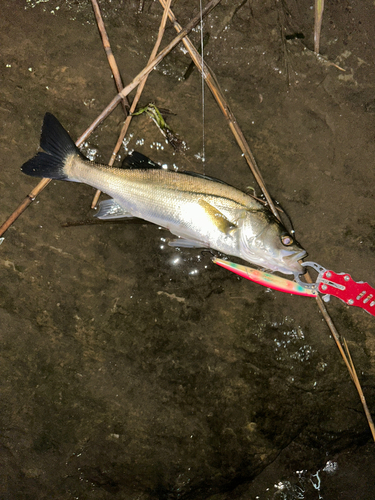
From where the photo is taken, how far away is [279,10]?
9.81 feet

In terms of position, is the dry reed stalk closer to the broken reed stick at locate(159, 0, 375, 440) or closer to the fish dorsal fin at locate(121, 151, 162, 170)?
the broken reed stick at locate(159, 0, 375, 440)

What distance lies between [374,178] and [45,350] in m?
3.79

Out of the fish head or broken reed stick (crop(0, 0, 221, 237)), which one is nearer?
the fish head

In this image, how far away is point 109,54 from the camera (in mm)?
2908

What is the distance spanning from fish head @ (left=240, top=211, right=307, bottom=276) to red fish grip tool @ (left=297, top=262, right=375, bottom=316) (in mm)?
467

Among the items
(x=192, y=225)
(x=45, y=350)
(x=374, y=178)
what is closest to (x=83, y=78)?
(x=192, y=225)

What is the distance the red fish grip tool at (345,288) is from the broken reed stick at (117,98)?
2425 mm

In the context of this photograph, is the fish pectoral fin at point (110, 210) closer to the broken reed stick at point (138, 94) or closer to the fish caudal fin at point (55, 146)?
the broken reed stick at point (138, 94)

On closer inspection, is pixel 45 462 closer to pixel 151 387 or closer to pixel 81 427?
pixel 81 427

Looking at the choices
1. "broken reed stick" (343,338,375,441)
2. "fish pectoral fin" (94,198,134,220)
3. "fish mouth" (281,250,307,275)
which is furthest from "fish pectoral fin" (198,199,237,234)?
"broken reed stick" (343,338,375,441)

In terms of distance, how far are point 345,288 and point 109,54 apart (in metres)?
3.29

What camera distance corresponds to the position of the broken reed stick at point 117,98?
287 cm

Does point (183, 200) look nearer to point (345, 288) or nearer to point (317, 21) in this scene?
point (345, 288)

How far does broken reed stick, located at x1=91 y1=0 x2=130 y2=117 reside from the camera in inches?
113
